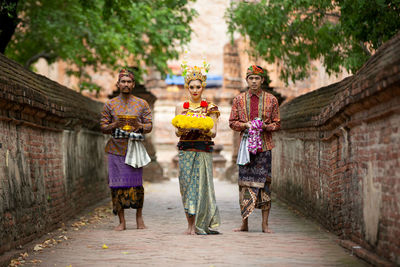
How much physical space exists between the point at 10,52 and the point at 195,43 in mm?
28882

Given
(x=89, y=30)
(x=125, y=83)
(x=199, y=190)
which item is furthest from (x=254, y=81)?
(x=89, y=30)

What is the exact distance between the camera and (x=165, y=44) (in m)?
21.0

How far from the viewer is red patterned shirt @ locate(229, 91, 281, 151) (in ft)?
28.3

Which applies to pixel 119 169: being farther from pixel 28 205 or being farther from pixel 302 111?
pixel 302 111

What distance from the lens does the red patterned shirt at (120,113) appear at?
8922 mm

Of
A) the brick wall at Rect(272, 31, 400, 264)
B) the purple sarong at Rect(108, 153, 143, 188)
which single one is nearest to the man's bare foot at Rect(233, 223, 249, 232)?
the brick wall at Rect(272, 31, 400, 264)

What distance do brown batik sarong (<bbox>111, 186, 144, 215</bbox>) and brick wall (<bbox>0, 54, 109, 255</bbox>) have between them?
0.86 m

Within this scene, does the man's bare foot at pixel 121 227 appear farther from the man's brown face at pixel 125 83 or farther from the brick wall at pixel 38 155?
the man's brown face at pixel 125 83

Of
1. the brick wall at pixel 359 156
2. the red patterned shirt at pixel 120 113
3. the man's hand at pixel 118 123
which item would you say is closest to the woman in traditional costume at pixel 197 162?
the red patterned shirt at pixel 120 113

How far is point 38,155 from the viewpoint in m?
8.26

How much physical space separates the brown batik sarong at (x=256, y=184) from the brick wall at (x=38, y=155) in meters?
2.63

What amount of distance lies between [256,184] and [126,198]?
6.07 feet

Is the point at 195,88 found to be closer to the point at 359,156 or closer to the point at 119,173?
the point at 119,173

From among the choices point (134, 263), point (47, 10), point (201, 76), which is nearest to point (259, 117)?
point (201, 76)
